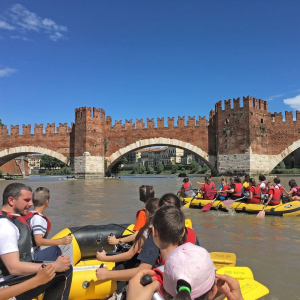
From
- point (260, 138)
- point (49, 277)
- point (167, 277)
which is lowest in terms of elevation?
point (49, 277)

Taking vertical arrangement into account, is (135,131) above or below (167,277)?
above

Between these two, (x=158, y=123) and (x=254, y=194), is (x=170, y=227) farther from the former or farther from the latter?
(x=158, y=123)

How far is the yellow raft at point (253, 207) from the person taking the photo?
8312 mm

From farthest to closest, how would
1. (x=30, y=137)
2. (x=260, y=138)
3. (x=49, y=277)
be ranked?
(x=30, y=137) → (x=260, y=138) → (x=49, y=277)

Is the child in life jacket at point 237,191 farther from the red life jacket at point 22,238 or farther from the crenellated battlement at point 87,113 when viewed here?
the crenellated battlement at point 87,113

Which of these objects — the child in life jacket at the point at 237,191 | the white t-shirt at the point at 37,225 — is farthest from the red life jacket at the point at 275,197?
the white t-shirt at the point at 37,225

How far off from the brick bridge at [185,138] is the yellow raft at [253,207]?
15.0 m

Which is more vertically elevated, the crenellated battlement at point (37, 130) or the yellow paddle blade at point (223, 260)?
the crenellated battlement at point (37, 130)

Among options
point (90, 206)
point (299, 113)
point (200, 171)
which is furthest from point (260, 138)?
point (200, 171)

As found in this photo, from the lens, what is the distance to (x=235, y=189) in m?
10.2

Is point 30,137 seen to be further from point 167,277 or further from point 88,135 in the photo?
point 167,277

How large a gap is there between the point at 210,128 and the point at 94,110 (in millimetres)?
10784

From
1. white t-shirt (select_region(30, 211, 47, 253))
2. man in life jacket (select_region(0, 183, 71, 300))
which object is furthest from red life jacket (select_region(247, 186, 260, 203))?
man in life jacket (select_region(0, 183, 71, 300))

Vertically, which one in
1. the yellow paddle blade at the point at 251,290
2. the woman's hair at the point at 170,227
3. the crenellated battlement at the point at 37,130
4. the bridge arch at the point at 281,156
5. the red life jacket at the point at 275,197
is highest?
the crenellated battlement at the point at 37,130
